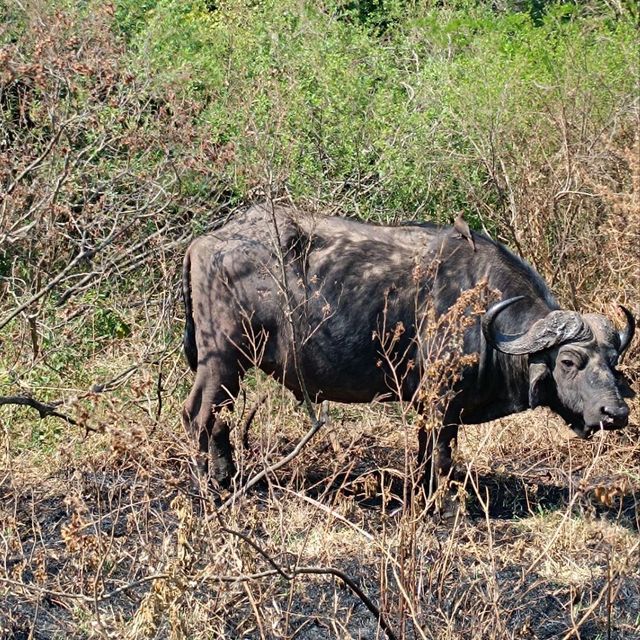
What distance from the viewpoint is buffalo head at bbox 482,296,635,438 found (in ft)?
19.9

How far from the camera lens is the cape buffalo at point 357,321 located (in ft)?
20.5

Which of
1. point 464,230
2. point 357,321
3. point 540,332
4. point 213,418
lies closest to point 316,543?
point 213,418

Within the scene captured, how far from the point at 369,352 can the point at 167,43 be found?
416 cm

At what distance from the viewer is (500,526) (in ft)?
20.0

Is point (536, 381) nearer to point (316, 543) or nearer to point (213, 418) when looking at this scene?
point (316, 543)

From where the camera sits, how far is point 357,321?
6.37 metres

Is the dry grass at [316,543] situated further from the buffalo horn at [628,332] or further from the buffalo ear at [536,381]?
the buffalo horn at [628,332]

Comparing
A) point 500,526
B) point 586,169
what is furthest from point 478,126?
point 500,526

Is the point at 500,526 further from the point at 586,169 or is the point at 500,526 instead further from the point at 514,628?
the point at 586,169

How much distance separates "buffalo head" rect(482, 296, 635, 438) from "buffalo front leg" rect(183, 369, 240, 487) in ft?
4.50

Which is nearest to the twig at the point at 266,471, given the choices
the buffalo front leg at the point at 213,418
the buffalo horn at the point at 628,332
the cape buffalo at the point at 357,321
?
the cape buffalo at the point at 357,321

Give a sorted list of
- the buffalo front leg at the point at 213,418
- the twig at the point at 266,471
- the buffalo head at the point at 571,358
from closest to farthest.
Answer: the twig at the point at 266,471 → the buffalo head at the point at 571,358 → the buffalo front leg at the point at 213,418

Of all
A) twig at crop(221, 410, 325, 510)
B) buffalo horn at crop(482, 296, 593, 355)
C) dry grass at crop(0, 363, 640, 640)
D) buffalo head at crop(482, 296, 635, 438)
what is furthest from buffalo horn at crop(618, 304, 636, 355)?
twig at crop(221, 410, 325, 510)

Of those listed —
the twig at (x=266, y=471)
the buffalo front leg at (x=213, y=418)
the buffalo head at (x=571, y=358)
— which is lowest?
the buffalo front leg at (x=213, y=418)
